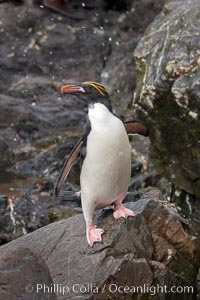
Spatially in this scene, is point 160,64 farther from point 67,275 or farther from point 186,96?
point 67,275

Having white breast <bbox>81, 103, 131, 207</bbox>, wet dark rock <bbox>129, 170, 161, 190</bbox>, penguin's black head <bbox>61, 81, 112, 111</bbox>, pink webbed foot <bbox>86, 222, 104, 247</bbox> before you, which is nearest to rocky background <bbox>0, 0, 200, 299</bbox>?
wet dark rock <bbox>129, 170, 161, 190</bbox>

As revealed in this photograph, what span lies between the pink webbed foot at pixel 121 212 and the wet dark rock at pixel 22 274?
810mm

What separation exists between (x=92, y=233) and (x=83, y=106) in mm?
7366

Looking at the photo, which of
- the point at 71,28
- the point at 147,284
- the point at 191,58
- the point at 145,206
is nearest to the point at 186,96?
the point at 191,58

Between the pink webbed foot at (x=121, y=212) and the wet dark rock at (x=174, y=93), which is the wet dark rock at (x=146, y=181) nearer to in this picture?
the wet dark rock at (x=174, y=93)

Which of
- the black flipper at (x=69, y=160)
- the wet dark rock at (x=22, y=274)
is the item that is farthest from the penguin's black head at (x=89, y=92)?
the wet dark rock at (x=22, y=274)

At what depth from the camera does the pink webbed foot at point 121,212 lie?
271 inches

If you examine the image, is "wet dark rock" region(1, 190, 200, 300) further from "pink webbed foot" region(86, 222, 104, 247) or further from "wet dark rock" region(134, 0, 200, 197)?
"wet dark rock" region(134, 0, 200, 197)

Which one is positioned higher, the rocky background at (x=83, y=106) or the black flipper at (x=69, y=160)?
the black flipper at (x=69, y=160)

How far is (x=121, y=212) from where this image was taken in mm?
6910

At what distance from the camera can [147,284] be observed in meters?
6.75

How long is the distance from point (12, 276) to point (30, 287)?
188 mm

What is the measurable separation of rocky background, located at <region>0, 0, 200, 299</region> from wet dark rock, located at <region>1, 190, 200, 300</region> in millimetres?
49

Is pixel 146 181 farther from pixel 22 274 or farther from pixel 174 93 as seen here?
pixel 22 274
